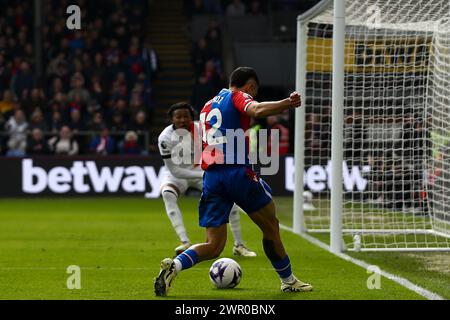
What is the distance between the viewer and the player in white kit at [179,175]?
12293mm

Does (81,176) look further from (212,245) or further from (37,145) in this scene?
(212,245)

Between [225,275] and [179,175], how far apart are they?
138 inches

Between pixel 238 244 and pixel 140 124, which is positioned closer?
pixel 238 244

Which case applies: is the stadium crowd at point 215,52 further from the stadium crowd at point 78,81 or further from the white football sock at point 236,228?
the white football sock at point 236,228

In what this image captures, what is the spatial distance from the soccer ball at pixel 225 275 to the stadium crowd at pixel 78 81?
1493cm

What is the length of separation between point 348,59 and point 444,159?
1.94 m

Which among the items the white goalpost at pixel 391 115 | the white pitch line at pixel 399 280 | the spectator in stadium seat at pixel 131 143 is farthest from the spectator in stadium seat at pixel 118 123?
the white pitch line at pixel 399 280

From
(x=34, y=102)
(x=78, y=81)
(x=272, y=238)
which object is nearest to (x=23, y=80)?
(x=34, y=102)

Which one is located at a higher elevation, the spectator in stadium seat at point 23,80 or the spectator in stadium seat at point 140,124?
the spectator in stadium seat at point 23,80

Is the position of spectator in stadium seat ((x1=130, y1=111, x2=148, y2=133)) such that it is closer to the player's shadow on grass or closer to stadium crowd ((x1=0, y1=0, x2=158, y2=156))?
stadium crowd ((x1=0, y1=0, x2=158, y2=156))

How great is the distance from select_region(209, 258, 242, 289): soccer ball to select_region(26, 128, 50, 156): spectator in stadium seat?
1508cm

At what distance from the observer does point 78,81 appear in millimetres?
26156

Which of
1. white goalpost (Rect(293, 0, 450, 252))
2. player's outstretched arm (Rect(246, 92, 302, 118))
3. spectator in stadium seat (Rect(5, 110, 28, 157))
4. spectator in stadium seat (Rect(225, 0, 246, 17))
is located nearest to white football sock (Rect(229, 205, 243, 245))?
white goalpost (Rect(293, 0, 450, 252))

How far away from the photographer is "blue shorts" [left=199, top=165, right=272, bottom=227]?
9023 mm
